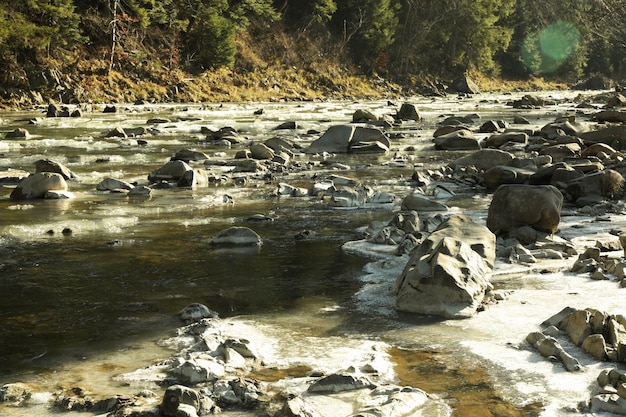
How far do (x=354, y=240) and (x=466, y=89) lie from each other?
5022 centimetres

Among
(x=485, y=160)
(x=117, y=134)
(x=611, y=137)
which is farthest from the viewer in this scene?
(x=117, y=134)

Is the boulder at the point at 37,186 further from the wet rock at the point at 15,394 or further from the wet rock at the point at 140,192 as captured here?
the wet rock at the point at 15,394

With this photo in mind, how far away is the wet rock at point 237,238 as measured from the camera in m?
7.17

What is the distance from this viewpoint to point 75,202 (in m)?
9.49

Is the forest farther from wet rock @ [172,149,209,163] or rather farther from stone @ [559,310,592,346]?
stone @ [559,310,592,346]

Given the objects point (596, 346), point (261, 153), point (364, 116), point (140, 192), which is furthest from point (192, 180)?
point (364, 116)

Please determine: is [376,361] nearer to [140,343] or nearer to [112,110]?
[140,343]

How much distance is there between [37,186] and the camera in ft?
32.3

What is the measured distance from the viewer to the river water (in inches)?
158

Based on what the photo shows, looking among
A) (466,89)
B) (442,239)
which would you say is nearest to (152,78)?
(466,89)

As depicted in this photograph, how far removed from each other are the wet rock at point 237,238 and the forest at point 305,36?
25052 mm

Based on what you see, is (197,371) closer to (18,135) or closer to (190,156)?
(190,156)

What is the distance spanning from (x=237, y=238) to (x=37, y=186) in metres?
3.78

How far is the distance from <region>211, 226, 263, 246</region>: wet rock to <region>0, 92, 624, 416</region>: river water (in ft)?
0.46
